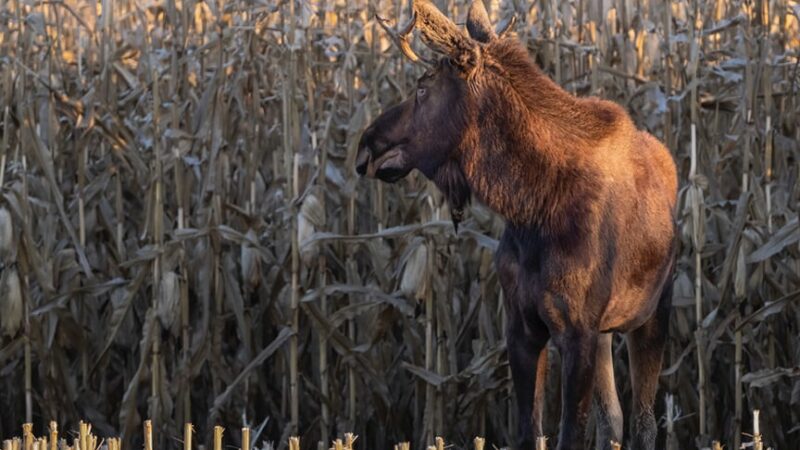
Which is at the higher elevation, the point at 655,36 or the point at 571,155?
the point at 655,36

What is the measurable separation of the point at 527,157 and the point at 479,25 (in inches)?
20.8

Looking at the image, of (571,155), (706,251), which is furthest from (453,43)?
(706,251)

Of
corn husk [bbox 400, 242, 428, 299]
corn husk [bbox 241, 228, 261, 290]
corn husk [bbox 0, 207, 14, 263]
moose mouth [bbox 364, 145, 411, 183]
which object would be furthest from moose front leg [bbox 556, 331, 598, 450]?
corn husk [bbox 0, 207, 14, 263]

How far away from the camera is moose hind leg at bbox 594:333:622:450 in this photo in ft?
18.5

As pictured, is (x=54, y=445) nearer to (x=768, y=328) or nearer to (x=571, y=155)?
(x=571, y=155)

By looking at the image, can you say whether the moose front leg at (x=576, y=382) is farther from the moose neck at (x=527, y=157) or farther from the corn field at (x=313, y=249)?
the corn field at (x=313, y=249)

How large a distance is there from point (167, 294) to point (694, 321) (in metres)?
2.43

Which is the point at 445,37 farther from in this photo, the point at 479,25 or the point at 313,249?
the point at 313,249

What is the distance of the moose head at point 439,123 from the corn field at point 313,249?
1.29 meters

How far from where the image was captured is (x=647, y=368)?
568 centimetres

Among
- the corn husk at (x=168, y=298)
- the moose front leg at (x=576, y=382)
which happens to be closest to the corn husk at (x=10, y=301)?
the corn husk at (x=168, y=298)

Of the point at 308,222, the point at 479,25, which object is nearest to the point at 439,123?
the point at 479,25

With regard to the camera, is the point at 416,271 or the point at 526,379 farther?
the point at 416,271

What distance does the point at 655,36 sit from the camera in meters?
6.98
